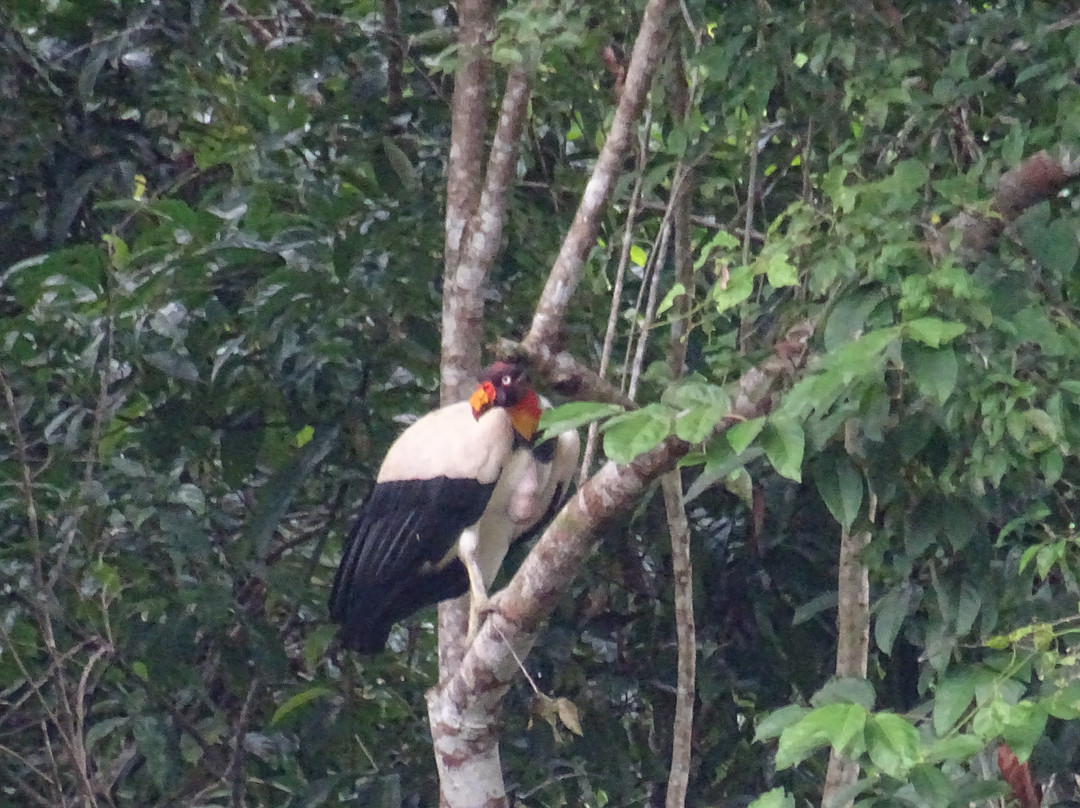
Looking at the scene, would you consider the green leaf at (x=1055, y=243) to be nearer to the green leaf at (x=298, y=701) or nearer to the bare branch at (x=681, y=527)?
the bare branch at (x=681, y=527)

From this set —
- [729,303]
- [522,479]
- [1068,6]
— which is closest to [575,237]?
[729,303]

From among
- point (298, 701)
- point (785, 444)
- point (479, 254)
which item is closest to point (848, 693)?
point (785, 444)

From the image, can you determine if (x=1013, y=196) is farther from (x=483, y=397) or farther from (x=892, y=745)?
(x=483, y=397)

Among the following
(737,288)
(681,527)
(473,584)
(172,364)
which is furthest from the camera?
(172,364)

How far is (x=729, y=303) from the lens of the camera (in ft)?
4.67

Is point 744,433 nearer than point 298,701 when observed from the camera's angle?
Yes

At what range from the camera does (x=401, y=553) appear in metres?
2.09

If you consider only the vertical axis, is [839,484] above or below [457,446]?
above

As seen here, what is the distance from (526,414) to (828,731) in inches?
37.0

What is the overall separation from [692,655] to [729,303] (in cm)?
69

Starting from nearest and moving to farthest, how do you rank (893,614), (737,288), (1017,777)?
1. (737,288)
2. (1017,777)
3. (893,614)

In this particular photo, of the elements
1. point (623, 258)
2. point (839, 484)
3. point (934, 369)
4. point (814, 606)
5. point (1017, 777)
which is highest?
point (934, 369)

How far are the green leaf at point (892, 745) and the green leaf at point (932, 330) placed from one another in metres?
0.37

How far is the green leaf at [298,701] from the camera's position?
2.36 m
